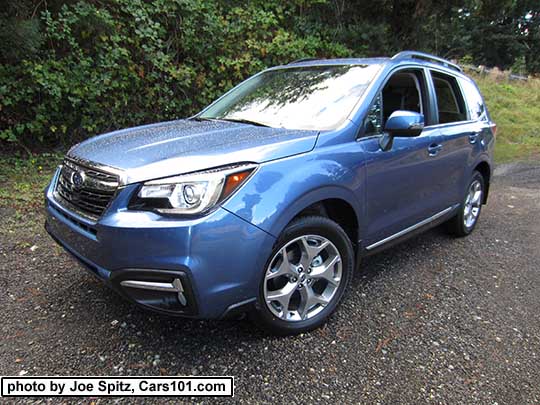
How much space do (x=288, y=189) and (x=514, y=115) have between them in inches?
505

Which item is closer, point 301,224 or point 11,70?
point 301,224

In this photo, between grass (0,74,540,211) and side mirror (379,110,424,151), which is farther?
grass (0,74,540,211)

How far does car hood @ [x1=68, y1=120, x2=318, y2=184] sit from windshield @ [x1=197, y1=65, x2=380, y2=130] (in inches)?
8.5

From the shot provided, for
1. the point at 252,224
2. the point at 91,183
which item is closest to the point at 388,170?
the point at 252,224

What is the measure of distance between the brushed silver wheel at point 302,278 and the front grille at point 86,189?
91 cm

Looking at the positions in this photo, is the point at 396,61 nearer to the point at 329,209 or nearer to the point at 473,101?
the point at 329,209

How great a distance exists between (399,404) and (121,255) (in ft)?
5.00

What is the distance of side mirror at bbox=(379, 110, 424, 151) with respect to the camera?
265 cm

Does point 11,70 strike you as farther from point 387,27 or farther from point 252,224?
point 387,27

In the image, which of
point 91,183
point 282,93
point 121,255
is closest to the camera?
point 121,255

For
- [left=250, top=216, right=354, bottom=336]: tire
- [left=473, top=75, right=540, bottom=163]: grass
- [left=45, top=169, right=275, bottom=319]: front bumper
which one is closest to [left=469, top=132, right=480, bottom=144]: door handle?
[left=250, top=216, right=354, bottom=336]: tire

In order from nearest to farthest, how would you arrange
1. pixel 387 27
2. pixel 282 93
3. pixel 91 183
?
1. pixel 91 183
2. pixel 282 93
3. pixel 387 27

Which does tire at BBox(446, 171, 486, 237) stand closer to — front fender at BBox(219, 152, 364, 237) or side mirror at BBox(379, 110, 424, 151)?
side mirror at BBox(379, 110, 424, 151)

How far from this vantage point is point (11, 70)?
17.0ft
